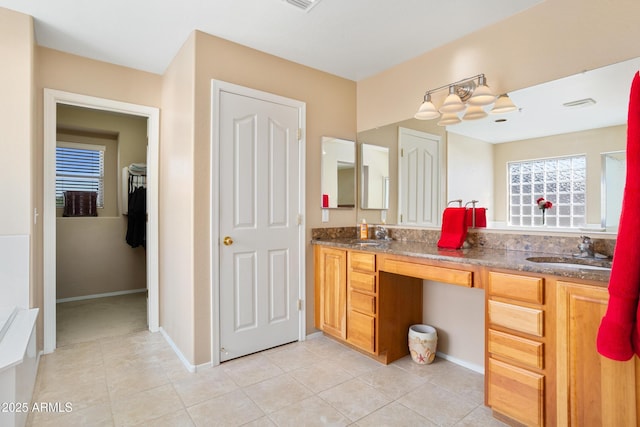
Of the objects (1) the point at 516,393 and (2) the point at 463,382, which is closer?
(1) the point at 516,393

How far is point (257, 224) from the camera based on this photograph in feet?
8.59

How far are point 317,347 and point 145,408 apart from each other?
131 centimetres

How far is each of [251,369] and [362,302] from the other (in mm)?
941

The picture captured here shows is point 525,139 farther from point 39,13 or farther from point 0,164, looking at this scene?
point 0,164

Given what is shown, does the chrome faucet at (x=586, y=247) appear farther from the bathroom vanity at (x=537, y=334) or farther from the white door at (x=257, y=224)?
the white door at (x=257, y=224)

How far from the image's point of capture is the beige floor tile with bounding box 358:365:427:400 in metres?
2.06

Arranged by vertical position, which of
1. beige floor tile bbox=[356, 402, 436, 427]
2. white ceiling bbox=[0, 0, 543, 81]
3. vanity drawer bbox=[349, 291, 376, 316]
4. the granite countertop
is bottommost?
beige floor tile bbox=[356, 402, 436, 427]

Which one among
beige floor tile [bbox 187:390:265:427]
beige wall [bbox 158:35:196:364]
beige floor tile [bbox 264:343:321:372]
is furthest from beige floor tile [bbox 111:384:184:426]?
beige floor tile [bbox 264:343:321:372]

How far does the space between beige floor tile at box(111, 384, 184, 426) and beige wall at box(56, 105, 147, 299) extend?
9.40ft

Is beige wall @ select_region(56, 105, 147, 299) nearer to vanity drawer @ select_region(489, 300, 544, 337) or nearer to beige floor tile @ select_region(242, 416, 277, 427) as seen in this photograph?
beige floor tile @ select_region(242, 416, 277, 427)

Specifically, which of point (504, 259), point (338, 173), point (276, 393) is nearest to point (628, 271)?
point (504, 259)

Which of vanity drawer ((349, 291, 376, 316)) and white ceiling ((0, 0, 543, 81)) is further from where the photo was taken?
vanity drawer ((349, 291, 376, 316))

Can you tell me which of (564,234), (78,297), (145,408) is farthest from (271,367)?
(78,297)

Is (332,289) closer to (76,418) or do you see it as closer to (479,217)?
(479,217)
